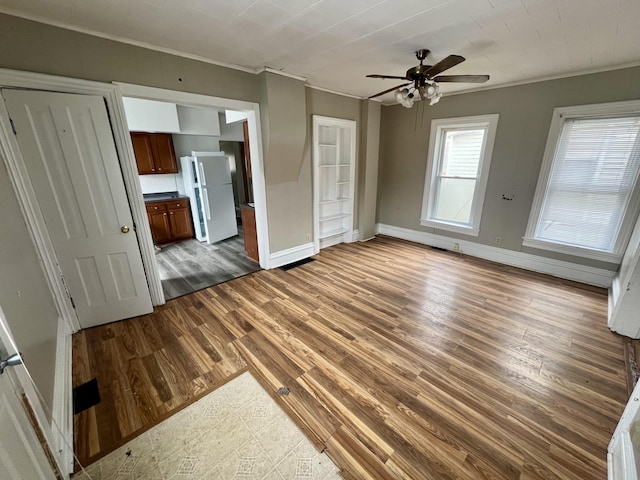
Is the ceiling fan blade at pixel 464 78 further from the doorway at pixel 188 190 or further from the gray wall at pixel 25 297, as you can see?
the gray wall at pixel 25 297

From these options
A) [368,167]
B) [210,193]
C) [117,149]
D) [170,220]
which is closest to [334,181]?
[368,167]

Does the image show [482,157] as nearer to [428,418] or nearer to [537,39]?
[537,39]

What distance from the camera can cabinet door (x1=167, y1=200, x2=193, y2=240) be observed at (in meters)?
4.92

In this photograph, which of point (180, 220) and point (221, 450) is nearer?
point (221, 450)

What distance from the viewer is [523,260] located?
148 inches

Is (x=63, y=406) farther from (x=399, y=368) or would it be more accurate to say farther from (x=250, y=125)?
(x=250, y=125)

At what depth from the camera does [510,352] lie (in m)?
2.16

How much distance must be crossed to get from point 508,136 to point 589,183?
1125mm

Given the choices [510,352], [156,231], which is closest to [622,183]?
[510,352]

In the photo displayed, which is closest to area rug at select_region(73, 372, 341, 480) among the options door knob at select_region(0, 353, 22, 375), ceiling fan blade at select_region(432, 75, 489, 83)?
door knob at select_region(0, 353, 22, 375)

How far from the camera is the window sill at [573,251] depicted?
3094mm

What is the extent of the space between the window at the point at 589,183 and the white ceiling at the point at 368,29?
1.86 feet

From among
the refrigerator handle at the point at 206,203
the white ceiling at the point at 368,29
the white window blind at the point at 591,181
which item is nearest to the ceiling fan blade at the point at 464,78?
the white ceiling at the point at 368,29

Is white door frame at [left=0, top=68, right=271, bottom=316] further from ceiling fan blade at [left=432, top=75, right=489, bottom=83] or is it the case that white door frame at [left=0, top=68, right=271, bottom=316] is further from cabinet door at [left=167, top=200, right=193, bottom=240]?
cabinet door at [left=167, top=200, right=193, bottom=240]
